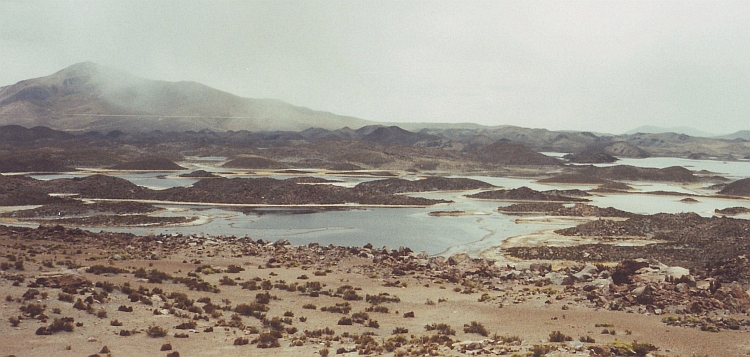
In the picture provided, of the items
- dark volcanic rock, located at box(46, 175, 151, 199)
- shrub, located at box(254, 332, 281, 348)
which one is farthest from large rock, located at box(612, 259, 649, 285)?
dark volcanic rock, located at box(46, 175, 151, 199)

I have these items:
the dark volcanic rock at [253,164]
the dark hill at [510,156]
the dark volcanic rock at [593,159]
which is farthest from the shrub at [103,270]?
the dark volcanic rock at [593,159]

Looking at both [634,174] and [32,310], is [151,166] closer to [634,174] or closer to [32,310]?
[634,174]

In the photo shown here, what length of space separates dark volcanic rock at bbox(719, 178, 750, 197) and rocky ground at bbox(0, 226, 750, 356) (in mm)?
69153

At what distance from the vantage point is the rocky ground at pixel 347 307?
16484mm

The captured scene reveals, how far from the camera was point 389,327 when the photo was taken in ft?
64.7

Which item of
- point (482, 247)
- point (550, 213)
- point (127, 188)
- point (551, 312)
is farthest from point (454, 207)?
point (551, 312)

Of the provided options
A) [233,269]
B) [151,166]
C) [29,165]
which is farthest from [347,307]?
[151,166]

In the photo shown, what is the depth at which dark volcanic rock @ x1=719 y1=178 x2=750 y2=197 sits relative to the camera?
8425cm

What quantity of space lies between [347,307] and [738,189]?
271 ft

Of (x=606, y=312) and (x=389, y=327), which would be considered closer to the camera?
(x=389, y=327)

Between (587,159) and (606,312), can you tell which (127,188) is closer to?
(606,312)

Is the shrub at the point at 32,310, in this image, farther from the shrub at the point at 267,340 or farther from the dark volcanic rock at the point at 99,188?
the dark volcanic rock at the point at 99,188

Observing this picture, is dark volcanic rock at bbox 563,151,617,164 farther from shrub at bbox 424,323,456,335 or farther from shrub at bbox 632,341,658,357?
shrub at bbox 632,341,658,357

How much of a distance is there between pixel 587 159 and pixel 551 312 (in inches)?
5555
